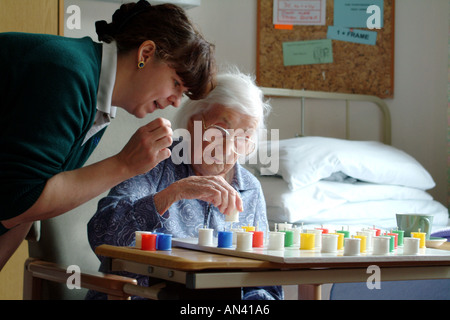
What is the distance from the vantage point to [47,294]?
5.24 feet

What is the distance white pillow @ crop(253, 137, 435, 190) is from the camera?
7.38 ft

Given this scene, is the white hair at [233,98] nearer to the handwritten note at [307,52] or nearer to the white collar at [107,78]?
the white collar at [107,78]

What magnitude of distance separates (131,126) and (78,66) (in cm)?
80

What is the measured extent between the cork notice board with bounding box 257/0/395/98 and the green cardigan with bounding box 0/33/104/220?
6.03ft

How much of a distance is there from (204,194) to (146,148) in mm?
246

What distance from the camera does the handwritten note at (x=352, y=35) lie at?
Answer: 292 centimetres

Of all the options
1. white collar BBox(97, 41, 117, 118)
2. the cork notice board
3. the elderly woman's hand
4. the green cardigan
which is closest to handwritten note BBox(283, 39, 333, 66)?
the cork notice board

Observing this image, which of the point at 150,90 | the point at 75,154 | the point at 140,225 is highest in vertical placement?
the point at 150,90

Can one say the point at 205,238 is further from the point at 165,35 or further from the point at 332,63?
the point at 332,63

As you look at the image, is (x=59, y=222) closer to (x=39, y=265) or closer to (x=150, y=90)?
(x=39, y=265)

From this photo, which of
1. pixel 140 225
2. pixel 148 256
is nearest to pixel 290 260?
pixel 148 256

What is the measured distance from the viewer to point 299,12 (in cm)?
→ 286

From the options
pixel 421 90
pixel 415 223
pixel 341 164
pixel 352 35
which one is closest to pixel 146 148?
pixel 415 223

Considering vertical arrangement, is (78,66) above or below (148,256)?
above
